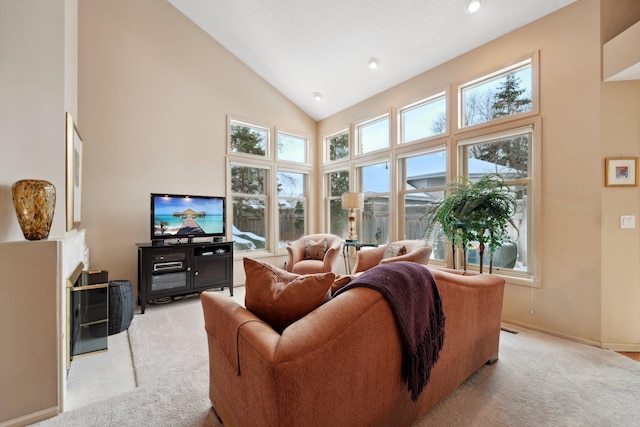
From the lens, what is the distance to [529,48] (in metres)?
3.05

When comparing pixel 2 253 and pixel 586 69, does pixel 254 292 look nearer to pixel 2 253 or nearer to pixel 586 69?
pixel 2 253

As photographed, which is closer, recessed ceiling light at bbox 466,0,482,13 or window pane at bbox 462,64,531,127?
recessed ceiling light at bbox 466,0,482,13

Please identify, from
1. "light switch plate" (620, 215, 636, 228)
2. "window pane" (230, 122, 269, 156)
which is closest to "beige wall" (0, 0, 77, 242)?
"window pane" (230, 122, 269, 156)

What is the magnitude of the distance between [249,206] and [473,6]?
4085 mm

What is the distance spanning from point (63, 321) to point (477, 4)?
4392mm

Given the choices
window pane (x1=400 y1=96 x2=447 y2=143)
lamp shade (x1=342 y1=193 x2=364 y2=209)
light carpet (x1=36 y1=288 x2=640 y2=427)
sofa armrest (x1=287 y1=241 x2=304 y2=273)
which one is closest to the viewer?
light carpet (x1=36 y1=288 x2=640 y2=427)

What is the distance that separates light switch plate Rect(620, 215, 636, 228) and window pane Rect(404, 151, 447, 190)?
1.74 meters

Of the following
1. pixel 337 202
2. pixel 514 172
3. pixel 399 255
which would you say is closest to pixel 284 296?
pixel 399 255

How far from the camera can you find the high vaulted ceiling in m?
3.11

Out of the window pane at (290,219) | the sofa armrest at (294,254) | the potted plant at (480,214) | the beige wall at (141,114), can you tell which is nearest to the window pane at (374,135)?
the window pane at (290,219)

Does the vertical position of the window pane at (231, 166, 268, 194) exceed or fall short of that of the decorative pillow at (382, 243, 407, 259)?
it exceeds it

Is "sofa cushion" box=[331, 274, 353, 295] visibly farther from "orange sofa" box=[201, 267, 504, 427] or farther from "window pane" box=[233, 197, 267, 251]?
"window pane" box=[233, 197, 267, 251]

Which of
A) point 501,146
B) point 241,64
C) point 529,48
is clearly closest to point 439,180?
point 501,146

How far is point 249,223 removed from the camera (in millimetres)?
5098
